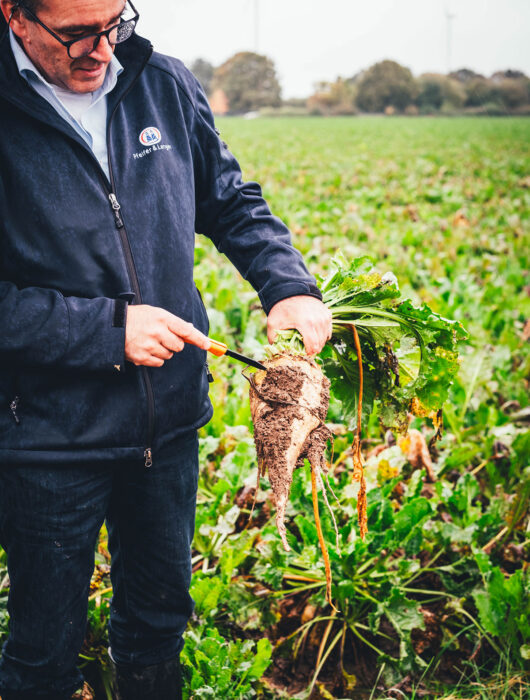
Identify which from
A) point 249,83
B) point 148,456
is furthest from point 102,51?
point 249,83

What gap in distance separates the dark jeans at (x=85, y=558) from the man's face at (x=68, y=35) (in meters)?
0.94

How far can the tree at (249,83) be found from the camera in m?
88.0

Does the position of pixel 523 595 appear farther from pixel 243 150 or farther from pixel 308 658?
pixel 243 150

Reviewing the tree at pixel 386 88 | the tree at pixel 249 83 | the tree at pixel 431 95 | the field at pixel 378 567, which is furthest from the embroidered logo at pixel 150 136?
the tree at pixel 249 83

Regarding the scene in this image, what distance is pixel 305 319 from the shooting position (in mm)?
1853

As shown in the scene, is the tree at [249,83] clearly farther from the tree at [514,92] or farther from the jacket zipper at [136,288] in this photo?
the jacket zipper at [136,288]

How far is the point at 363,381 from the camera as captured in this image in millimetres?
2271

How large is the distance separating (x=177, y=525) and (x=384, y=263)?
5.38m

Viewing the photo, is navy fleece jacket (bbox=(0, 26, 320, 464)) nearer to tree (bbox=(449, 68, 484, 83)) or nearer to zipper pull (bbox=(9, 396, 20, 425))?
zipper pull (bbox=(9, 396, 20, 425))

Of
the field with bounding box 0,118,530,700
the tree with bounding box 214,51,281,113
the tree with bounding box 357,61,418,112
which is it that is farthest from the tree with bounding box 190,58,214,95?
the field with bounding box 0,118,530,700

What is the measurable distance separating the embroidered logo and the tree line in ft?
225

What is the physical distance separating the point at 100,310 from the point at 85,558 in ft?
2.27

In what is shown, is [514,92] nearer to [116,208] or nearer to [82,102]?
[82,102]

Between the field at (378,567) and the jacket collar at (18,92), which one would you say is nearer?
the jacket collar at (18,92)
